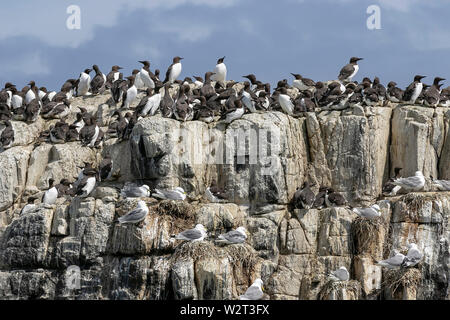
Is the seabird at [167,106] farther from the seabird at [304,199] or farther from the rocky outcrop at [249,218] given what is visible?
the seabird at [304,199]

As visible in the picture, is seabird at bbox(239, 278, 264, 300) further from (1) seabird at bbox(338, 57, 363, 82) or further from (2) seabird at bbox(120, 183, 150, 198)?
(1) seabird at bbox(338, 57, 363, 82)

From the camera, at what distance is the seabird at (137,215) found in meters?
31.3

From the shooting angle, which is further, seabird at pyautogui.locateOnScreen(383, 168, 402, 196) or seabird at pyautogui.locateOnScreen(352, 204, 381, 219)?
seabird at pyautogui.locateOnScreen(383, 168, 402, 196)

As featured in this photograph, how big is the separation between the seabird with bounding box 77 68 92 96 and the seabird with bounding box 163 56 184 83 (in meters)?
2.83

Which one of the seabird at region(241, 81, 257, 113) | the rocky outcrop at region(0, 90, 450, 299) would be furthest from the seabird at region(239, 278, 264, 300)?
the seabird at region(241, 81, 257, 113)

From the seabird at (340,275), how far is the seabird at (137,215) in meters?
5.09

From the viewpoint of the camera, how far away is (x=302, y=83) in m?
39.0

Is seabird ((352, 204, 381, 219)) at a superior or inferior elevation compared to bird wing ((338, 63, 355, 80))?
inferior

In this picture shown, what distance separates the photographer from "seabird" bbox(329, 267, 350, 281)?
102 feet

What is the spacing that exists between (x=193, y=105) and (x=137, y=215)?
582 centimetres

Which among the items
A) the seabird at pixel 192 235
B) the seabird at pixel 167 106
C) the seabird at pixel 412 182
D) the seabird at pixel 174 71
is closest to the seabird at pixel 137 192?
the seabird at pixel 192 235

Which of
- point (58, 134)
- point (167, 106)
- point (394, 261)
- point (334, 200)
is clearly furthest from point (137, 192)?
point (394, 261)

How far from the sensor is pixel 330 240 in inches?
1271

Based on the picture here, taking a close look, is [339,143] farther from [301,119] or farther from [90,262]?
[90,262]
